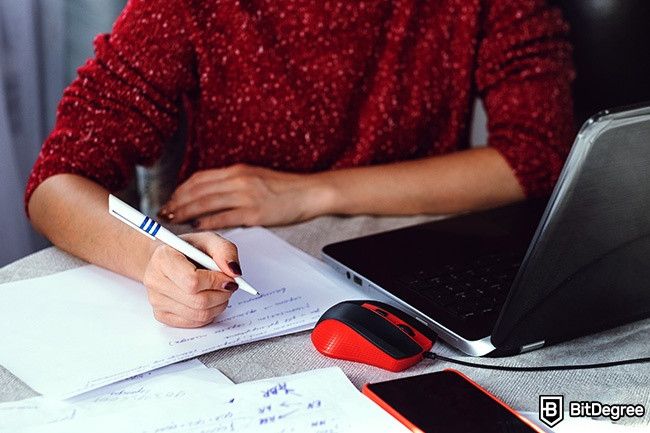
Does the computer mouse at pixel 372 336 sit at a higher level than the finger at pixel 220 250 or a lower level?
lower

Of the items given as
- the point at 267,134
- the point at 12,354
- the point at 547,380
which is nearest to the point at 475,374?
the point at 547,380

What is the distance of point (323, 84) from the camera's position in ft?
4.05

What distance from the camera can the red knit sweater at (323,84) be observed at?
1.09m

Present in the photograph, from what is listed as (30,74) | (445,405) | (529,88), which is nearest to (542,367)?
(445,405)

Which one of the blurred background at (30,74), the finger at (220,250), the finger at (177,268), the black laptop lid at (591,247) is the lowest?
the blurred background at (30,74)

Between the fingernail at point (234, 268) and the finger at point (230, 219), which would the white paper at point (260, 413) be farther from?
the finger at point (230, 219)

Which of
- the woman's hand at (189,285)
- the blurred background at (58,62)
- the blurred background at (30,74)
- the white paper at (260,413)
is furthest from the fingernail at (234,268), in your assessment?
the blurred background at (30,74)

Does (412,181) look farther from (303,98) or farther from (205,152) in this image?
(205,152)

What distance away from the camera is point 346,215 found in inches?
44.8

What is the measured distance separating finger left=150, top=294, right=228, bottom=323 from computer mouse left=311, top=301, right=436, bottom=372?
0.31 ft

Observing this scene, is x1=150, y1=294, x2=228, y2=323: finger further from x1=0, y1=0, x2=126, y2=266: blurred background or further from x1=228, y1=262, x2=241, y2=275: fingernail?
x1=0, y1=0, x2=126, y2=266: blurred background

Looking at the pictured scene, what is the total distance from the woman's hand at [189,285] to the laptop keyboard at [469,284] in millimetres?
184

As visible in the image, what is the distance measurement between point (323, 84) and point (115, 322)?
543 mm

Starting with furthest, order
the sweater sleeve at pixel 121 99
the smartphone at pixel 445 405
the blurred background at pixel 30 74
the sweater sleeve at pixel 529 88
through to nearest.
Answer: the blurred background at pixel 30 74 < the sweater sleeve at pixel 529 88 < the sweater sleeve at pixel 121 99 < the smartphone at pixel 445 405
